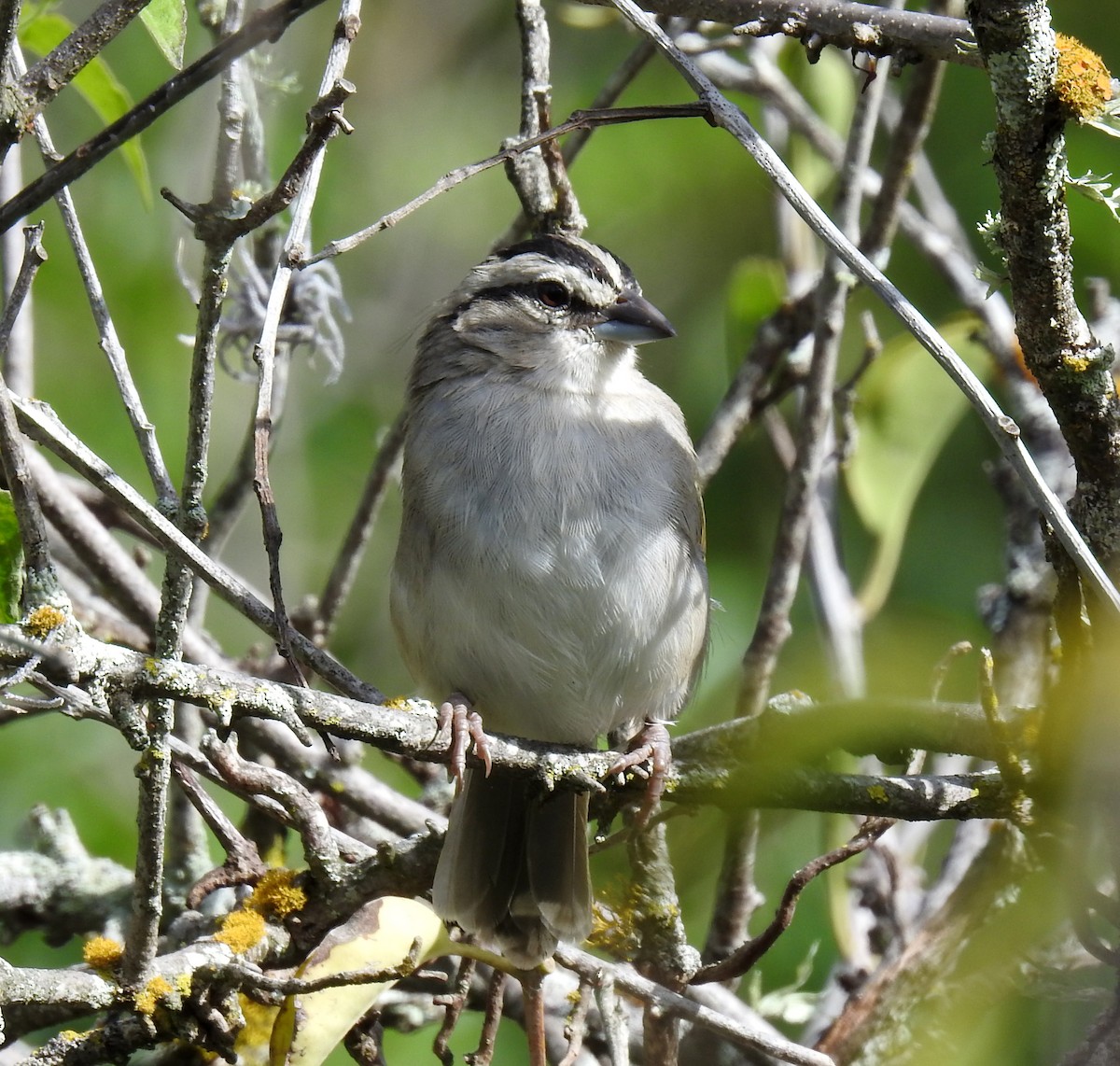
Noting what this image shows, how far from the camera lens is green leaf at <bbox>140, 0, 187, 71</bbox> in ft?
7.69

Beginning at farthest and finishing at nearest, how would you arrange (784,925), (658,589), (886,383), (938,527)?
(938,527) < (886,383) < (658,589) < (784,925)

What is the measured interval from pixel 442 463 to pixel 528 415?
0.26 m

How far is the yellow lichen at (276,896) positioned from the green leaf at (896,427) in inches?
72.6

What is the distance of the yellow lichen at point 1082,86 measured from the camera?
194cm

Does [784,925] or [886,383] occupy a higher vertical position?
[886,383]

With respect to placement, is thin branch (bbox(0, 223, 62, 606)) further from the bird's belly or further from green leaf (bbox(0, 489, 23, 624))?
the bird's belly

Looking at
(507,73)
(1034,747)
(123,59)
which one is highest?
(507,73)

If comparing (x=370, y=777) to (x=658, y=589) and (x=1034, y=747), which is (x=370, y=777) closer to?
(x=658, y=589)

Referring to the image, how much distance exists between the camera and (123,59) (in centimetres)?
592

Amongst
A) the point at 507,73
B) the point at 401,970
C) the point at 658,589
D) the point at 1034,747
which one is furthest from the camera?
the point at 507,73

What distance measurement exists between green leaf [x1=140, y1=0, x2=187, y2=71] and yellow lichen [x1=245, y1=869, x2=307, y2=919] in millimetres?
1515

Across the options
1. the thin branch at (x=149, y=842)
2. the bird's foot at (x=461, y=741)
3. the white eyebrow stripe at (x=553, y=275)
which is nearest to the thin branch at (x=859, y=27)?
the white eyebrow stripe at (x=553, y=275)

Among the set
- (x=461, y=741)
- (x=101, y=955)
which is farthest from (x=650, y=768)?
(x=101, y=955)

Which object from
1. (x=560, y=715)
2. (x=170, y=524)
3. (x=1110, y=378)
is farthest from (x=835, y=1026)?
(x=170, y=524)
